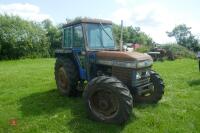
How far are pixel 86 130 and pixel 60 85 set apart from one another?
316cm

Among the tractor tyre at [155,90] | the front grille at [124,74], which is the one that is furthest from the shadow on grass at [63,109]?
the tractor tyre at [155,90]

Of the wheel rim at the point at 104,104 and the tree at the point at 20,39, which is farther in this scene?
the tree at the point at 20,39

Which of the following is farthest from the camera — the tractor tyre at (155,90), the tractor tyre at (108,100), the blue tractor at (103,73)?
the tractor tyre at (155,90)

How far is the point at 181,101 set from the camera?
7586 mm

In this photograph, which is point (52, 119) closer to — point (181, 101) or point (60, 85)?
point (60, 85)

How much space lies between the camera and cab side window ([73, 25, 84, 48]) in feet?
24.8

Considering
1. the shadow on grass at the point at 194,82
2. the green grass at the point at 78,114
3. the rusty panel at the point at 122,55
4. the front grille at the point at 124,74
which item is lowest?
the green grass at the point at 78,114

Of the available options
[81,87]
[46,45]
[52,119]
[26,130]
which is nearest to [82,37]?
[81,87]

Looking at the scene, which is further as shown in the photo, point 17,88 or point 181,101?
point 17,88

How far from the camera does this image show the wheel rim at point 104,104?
19.4 ft

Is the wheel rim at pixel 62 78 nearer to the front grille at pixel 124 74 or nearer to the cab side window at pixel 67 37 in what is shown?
the cab side window at pixel 67 37

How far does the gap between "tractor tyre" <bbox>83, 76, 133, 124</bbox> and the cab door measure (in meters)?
1.46

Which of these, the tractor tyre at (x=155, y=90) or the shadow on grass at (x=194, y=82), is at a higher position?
the tractor tyre at (x=155, y=90)

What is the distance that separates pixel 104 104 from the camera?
6.15 metres
